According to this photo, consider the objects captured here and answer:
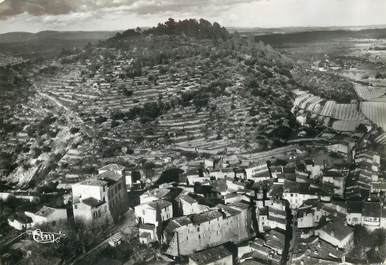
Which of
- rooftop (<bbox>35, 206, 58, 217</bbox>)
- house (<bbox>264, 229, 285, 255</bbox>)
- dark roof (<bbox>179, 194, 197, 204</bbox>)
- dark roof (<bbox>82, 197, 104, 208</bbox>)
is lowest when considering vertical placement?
house (<bbox>264, 229, 285, 255</bbox>)

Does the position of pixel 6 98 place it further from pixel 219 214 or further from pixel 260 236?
pixel 260 236

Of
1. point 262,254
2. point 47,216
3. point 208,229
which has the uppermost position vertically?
point 47,216

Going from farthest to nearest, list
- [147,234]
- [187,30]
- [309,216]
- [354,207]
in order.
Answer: [187,30] → [309,216] → [354,207] → [147,234]

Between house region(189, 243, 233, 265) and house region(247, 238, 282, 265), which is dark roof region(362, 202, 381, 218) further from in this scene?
house region(189, 243, 233, 265)

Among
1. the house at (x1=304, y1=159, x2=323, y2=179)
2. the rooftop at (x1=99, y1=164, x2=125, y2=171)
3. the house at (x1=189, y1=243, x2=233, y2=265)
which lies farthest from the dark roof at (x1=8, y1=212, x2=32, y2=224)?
the house at (x1=304, y1=159, x2=323, y2=179)

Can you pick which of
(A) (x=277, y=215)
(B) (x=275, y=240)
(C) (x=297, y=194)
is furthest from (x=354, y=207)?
(B) (x=275, y=240)

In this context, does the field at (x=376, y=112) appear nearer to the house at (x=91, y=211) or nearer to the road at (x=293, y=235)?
the road at (x=293, y=235)

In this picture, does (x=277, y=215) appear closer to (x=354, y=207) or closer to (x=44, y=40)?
(x=354, y=207)

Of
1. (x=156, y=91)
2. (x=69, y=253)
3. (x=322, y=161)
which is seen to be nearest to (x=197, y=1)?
(x=156, y=91)
